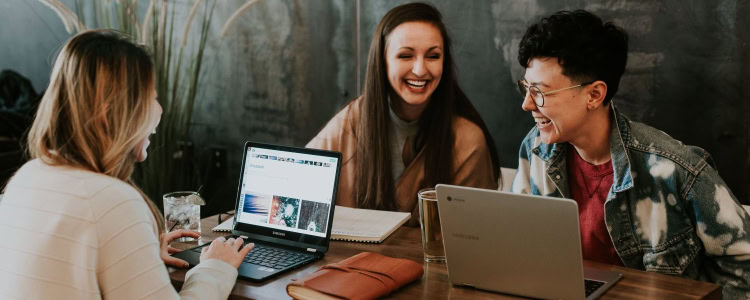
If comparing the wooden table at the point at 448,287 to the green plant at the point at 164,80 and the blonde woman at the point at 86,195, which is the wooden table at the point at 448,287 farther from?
the green plant at the point at 164,80

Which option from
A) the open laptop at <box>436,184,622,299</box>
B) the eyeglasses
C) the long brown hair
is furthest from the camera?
the long brown hair

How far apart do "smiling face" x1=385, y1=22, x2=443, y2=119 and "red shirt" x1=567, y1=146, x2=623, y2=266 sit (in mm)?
619

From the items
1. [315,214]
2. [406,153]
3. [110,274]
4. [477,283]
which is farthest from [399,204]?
[110,274]

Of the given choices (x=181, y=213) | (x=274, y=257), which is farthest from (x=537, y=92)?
(x=181, y=213)

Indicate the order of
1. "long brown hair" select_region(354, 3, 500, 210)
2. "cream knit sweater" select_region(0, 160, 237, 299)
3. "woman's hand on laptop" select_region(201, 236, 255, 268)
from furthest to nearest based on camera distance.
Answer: "long brown hair" select_region(354, 3, 500, 210) → "woman's hand on laptop" select_region(201, 236, 255, 268) → "cream knit sweater" select_region(0, 160, 237, 299)

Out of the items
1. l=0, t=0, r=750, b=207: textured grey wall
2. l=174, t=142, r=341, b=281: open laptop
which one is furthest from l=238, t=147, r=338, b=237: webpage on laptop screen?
l=0, t=0, r=750, b=207: textured grey wall

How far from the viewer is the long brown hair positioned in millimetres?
2404

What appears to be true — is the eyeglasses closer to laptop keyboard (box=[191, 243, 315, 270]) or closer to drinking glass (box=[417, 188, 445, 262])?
drinking glass (box=[417, 188, 445, 262])

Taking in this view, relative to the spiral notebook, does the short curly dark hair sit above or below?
above

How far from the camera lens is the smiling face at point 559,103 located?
1.90 metres

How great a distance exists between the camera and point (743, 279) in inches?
67.7

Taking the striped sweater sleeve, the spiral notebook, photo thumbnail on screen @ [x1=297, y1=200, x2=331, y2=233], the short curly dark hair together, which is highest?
the short curly dark hair

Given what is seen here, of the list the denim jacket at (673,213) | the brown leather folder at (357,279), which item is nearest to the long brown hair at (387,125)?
the denim jacket at (673,213)

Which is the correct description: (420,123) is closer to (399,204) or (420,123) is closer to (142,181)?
(399,204)
